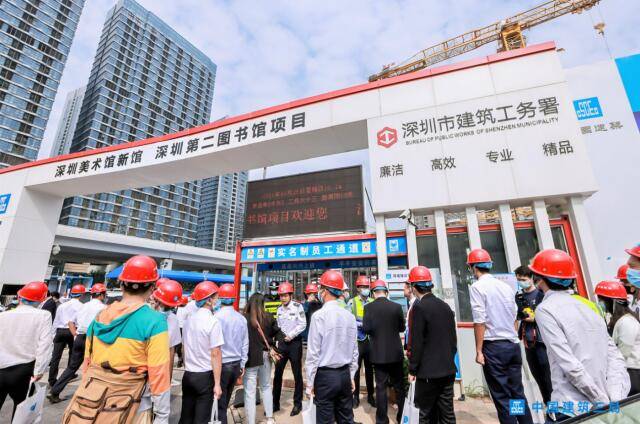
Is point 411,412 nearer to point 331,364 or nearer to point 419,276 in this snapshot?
point 331,364

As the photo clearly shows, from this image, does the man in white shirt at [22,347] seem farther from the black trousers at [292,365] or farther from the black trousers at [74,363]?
the black trousers at [292,365]

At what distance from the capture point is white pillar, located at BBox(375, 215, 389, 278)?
633 centimetres

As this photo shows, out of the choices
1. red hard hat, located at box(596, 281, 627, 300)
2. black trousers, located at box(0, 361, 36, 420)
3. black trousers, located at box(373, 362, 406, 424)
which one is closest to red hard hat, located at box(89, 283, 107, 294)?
black trousers, located at box(0, 361, 36, 420)

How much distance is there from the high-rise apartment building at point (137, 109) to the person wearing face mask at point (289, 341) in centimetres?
6446

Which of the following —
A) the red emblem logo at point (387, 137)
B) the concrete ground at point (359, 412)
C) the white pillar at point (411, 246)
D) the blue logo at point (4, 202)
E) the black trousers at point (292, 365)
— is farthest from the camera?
the blue logo at point (4, 202)

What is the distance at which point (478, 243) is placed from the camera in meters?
5.84

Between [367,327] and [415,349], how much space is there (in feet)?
2.94

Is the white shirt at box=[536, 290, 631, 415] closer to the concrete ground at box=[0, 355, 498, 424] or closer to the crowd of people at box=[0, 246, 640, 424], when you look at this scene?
the crowd of people at box=[0, 246, 640, 424]

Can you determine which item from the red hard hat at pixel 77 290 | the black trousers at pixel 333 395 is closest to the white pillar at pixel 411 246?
the black trousers at pixel 333 395

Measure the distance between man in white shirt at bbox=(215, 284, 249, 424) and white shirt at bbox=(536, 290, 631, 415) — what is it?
3133 millimetres

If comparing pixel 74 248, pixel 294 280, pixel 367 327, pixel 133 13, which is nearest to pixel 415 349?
pixel 367 327

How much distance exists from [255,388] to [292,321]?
3.66 ft

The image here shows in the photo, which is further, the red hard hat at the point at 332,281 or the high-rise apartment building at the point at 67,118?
the high-rise apartment building at the point at 67,118

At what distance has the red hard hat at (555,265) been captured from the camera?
1965 mm
